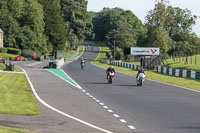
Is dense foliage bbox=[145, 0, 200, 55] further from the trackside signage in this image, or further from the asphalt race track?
the asphalt race track

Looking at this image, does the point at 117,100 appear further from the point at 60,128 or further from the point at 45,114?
the point at 60,128

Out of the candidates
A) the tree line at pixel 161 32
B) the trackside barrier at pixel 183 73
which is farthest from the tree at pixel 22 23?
the trackside barrier at pixel 183 73

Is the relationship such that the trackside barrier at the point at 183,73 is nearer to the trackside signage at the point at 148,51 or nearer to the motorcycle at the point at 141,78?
the motorcycle at the point at 141,78

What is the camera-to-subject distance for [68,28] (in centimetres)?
13262

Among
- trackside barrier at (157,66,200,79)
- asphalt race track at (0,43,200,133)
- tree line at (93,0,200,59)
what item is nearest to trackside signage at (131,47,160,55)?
trackside barrier at (157,66,200,79)

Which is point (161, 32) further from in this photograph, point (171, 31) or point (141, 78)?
point (141, 78)

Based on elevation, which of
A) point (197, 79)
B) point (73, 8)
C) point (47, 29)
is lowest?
point (197, 79)

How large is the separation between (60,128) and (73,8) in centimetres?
12694

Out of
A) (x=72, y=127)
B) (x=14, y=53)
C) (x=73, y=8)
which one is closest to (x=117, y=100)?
(x=72, y=127)

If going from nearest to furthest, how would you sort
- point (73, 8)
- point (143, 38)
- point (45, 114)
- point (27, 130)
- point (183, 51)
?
1. point (27, 130)
2. point (45, 114)
3. point (143, 38)
4. point (183, 51)
5. point (73, 8)

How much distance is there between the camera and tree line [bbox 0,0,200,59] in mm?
96438

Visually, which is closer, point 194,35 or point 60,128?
point 60,128

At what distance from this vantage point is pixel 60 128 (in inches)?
390

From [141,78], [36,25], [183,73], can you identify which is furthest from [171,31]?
[141,78]
